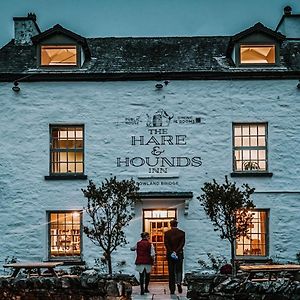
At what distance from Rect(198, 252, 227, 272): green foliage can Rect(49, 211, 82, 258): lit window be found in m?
4.02

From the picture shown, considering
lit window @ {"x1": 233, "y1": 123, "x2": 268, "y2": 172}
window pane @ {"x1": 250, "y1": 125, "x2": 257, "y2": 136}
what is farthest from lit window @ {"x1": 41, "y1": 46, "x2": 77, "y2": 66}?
window pane @ {"x1": 250, "y1": 125, "x2": 257, "y2": 136}

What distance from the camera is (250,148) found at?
2216 cm

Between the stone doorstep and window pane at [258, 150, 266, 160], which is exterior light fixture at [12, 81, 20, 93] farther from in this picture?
window pane at [258, 150, 266, 160]

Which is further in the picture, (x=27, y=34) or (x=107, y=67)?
(x=27, y=34)

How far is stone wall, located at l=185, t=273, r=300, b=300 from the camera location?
11.1 metres

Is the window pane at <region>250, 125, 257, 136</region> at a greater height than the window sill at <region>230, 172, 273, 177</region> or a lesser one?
greater

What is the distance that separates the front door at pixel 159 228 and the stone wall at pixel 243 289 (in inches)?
291

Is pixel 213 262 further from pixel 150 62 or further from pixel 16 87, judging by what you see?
pixel 16 87

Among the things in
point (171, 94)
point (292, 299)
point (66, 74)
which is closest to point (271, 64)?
point (171, 94)

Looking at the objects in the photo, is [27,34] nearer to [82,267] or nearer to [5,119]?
[5,119]

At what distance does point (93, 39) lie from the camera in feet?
82.9

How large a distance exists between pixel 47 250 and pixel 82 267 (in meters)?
1.33

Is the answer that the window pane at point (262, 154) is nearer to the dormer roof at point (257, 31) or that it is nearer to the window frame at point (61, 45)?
the dormer roof at point (257, 31)

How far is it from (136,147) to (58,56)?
417 centimetres
